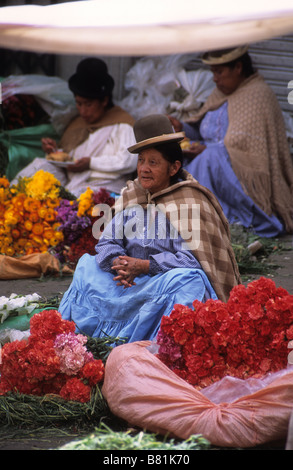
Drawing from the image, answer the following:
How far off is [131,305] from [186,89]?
4673 millimetres

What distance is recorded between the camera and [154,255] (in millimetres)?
4262

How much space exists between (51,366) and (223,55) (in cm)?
469

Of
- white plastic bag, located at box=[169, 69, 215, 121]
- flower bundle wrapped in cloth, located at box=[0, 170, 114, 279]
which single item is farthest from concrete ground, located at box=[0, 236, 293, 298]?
white plastic bag, located at box=[169, 69, 215, 121]

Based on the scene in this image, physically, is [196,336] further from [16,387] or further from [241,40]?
[241,40]

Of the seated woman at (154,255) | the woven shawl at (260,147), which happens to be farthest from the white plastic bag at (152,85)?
the seated woman at (154,255)

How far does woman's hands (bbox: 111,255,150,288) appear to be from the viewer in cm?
421

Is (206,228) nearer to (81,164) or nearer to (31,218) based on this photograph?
(31,218)

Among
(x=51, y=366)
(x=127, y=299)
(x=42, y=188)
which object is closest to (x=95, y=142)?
(x=42, y=188)

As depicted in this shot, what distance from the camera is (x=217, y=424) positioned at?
3.11 m

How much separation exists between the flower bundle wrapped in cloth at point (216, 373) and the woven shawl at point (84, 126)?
435 cm

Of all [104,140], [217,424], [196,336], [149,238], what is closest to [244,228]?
[104,140]

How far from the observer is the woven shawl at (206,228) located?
4.27 m
